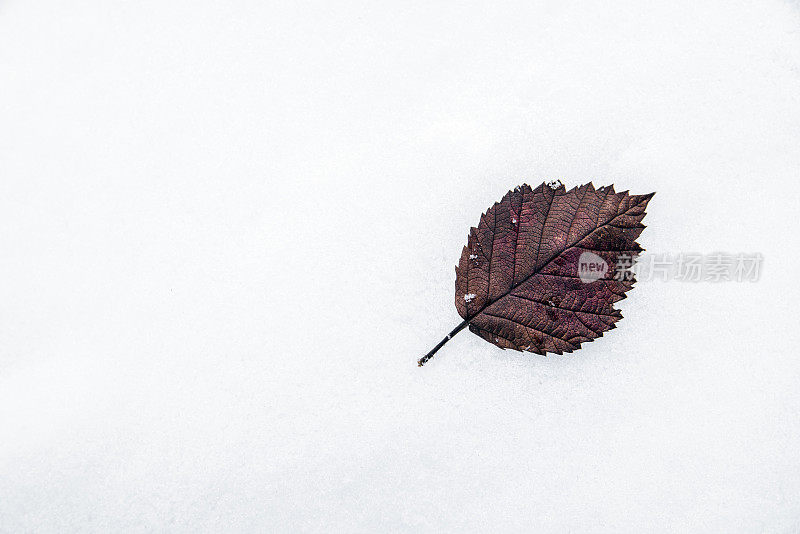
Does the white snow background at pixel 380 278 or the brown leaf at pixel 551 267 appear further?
the white snow background at pixel 380 278

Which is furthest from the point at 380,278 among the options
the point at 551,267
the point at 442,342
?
the point at 551,267

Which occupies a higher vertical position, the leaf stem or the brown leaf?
the brown leaf

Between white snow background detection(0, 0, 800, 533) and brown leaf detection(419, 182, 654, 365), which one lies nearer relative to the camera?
brown leaf detection(419, 182, 654, 365)

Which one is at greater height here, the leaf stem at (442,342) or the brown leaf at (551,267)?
the brown leaf at (551,267)

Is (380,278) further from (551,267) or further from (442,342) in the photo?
(551,267)
